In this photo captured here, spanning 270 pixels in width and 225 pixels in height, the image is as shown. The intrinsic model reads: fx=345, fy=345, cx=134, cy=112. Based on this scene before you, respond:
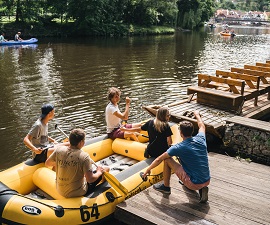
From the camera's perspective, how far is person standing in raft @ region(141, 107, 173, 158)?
6809mm

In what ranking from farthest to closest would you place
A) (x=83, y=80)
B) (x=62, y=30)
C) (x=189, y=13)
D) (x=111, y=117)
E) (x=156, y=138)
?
(x=189, y=13), (x=62, y=30), (x=83, y=80), (x=111, y=117), (x=156, y=138)

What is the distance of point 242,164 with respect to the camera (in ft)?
26.1

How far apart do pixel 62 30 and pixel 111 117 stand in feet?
132

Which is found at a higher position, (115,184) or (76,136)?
(76,136)

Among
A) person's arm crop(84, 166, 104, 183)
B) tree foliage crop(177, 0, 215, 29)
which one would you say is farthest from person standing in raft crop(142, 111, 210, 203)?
tree foliage crop(177, 0, 215, 29)

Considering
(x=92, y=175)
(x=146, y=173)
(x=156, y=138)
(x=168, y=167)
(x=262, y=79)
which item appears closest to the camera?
(x=92, y=175)

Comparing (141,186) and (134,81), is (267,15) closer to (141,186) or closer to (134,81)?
(134,81)

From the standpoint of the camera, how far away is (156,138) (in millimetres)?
7176

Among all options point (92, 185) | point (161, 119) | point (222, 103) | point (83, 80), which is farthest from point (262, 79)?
point (83, 80)

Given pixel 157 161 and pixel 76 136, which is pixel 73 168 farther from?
pixel 157 161

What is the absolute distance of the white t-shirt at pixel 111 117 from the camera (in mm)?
8297

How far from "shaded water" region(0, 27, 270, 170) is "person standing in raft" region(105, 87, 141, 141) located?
118 inches

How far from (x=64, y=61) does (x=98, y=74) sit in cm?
548

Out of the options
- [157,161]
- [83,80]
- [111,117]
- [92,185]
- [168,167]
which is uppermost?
[111,117]
